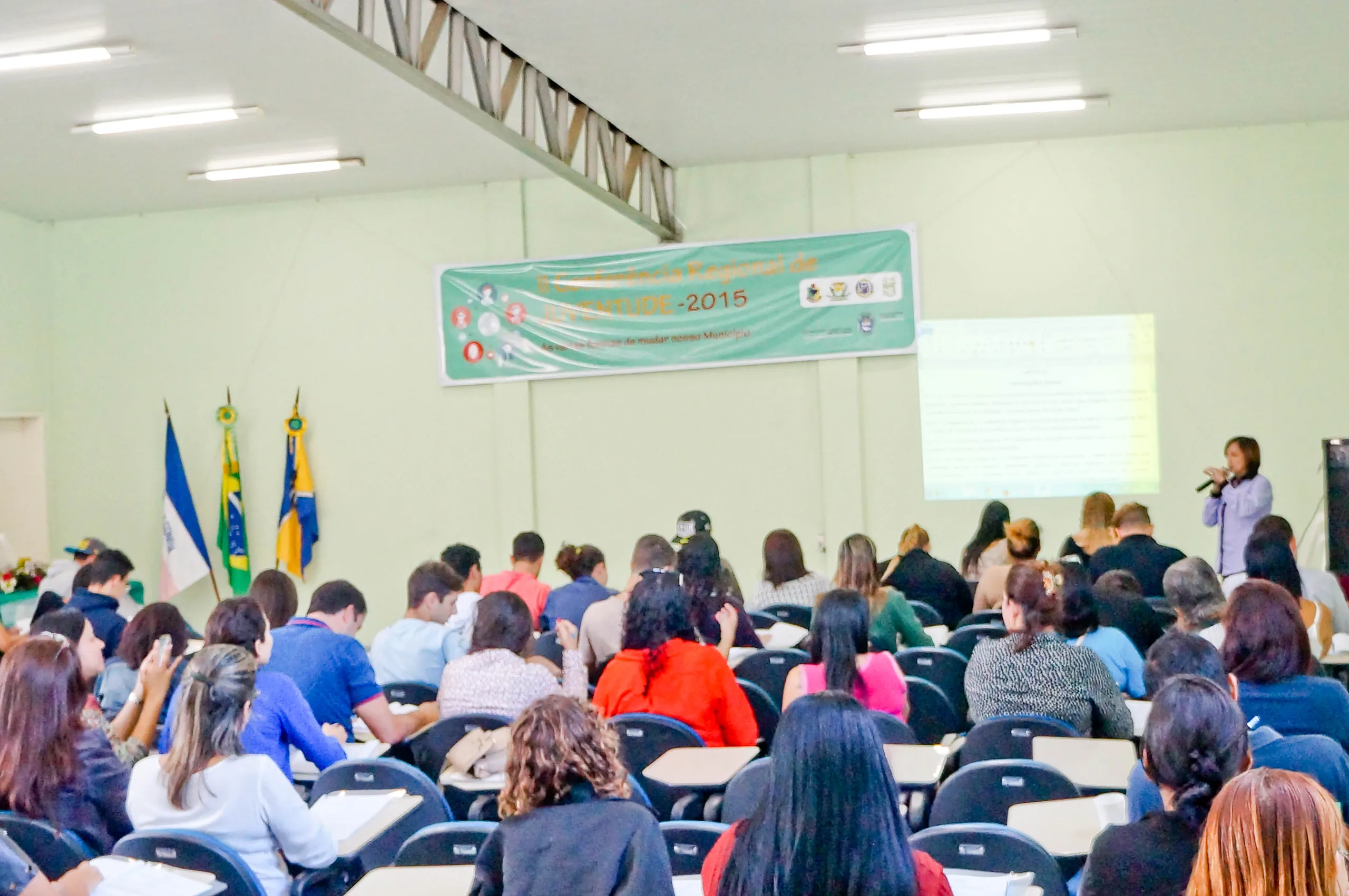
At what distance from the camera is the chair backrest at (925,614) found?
19.9 ft

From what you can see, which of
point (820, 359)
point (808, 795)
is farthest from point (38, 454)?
point (808, 795)

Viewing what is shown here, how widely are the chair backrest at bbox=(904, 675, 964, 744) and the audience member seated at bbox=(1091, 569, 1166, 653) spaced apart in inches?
38.4

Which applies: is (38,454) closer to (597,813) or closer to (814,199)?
(814,199)

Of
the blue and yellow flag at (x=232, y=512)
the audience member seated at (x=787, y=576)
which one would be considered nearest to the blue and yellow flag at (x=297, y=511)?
the blue and yellow flag at (x=232, y=512)

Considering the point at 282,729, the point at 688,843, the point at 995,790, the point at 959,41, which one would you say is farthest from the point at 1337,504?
the point at 282,729

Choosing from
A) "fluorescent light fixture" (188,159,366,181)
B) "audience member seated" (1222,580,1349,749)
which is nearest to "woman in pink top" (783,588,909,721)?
"audience member seated" (1222,580,1349,749)

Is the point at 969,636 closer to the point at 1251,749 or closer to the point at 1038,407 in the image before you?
the point at 1251,749

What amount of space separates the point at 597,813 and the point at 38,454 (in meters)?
9.10

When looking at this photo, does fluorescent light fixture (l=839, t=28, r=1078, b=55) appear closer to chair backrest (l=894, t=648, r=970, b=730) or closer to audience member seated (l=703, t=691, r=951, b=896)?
chair backrest (l=894, t=648, r=970, b=730)

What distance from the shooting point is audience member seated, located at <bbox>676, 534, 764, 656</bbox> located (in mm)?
5164

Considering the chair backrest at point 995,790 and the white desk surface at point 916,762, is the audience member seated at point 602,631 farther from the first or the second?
the chair backrest at point 995,790

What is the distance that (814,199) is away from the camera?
8.81 meters

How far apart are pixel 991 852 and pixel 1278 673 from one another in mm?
1285

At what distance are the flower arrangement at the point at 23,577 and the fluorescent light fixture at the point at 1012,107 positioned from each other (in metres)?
6.68
